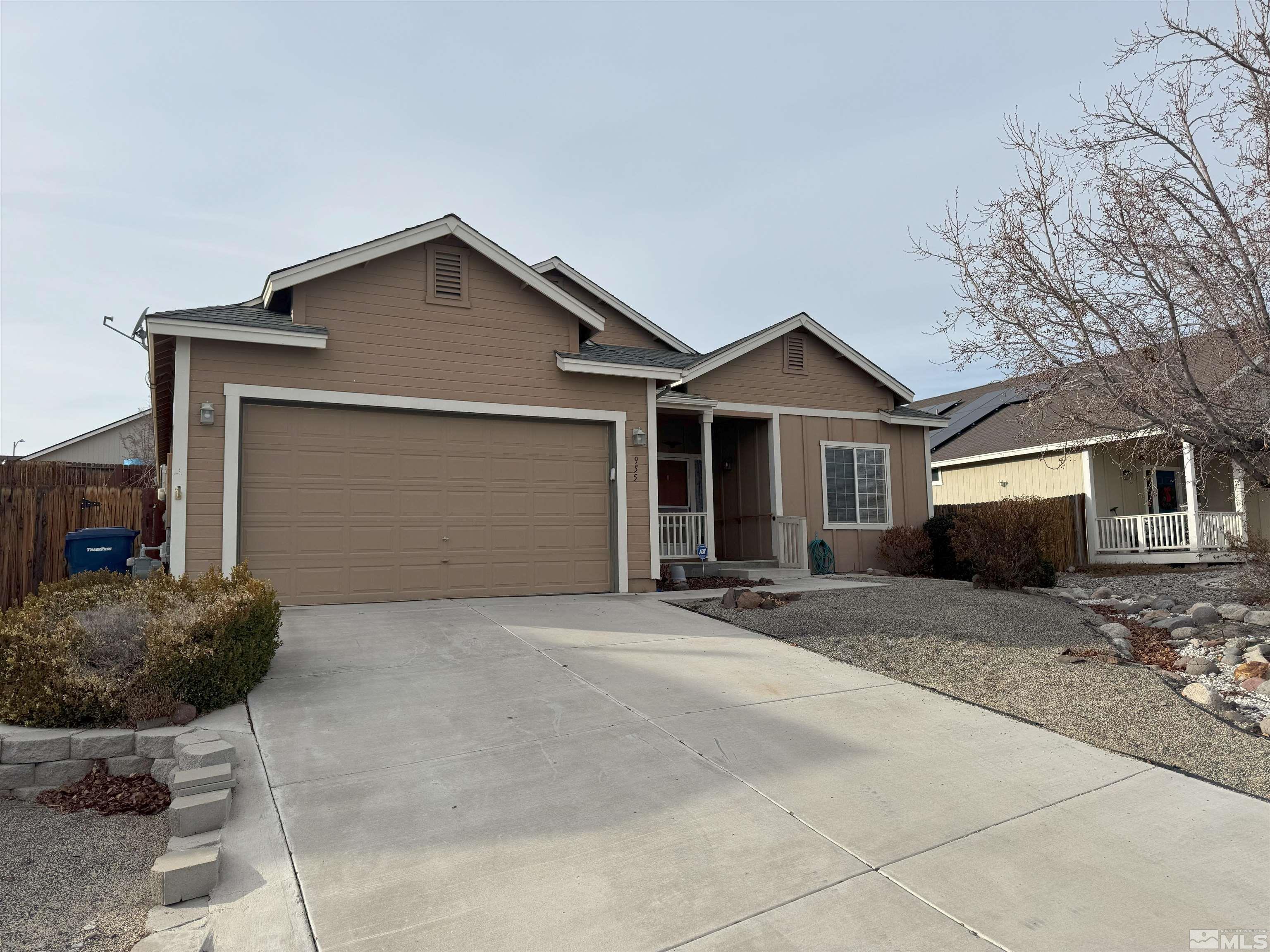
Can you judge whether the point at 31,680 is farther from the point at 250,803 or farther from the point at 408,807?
the point at 408,807

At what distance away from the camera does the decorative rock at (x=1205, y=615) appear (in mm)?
8312

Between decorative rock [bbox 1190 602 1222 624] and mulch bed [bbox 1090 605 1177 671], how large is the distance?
0.43 meters

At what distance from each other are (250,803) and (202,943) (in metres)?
1.22

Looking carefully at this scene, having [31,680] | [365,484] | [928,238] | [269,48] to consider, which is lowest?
[31,680]

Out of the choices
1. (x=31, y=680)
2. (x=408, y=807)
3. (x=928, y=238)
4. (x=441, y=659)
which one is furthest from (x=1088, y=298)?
(x=31, y=680)

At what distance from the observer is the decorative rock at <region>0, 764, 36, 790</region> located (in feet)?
14.2

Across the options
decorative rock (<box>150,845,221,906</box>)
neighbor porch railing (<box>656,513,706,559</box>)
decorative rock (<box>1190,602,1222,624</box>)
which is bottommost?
decorative rock (<box>150,845,221,906</box>)

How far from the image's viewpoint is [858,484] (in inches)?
593

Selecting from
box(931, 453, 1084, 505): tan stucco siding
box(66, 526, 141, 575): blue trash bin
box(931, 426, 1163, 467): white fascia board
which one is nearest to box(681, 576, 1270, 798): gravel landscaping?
box(931, 426, 1163, 467): white fascia board

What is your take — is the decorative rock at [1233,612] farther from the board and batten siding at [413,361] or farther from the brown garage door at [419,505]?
the brown garage door at [419,505]

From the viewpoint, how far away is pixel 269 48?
8781 mm

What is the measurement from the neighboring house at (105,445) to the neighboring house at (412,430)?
1745 centimetres

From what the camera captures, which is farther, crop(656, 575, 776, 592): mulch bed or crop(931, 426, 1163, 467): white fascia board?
crop(656, 575, 776, 592): mulch bed

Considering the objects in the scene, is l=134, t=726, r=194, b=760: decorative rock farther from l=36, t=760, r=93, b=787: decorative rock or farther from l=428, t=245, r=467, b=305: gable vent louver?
l=428, t=245, r=467, b=305: gable vent louver
